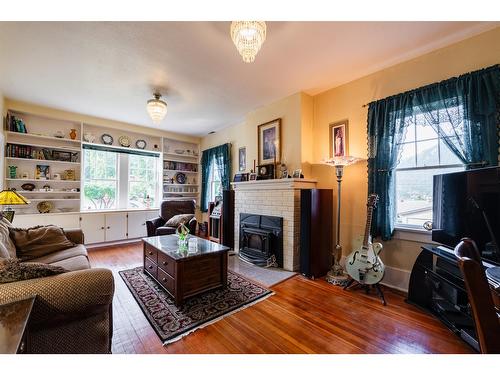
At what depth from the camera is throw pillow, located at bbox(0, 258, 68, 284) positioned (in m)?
1.15

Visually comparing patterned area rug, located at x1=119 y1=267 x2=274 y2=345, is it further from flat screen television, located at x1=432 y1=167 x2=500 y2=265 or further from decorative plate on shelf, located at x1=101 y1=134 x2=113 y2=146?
decorative plate on shelf, located at x1=101 y1=134 x2=113 y2=146

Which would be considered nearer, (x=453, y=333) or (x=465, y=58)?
(x=453, y=333)

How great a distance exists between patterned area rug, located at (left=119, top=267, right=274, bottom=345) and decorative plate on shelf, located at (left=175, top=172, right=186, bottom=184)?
3194 millimetres

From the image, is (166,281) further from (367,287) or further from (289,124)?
(289,124)

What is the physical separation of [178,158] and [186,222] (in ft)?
A: 7.70

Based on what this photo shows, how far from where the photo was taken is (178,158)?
5727 millimetres

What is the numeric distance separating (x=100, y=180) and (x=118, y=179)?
0.33m

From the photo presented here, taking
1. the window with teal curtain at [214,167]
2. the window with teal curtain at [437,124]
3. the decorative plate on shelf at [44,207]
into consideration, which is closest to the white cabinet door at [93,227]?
the decorative plate on shelf at [44,207]

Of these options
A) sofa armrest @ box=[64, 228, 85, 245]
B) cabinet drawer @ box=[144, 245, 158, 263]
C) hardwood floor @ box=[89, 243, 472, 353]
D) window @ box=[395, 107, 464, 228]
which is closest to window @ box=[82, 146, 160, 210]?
sofa armrest @ box=[64, 228, 85, 245]

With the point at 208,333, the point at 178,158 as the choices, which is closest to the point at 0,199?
the point at 208,333

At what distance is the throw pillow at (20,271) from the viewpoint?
1.15 metres

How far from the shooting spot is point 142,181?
5.12 m

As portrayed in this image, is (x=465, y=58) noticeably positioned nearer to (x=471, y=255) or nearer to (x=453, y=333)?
(x=471, y=255)
